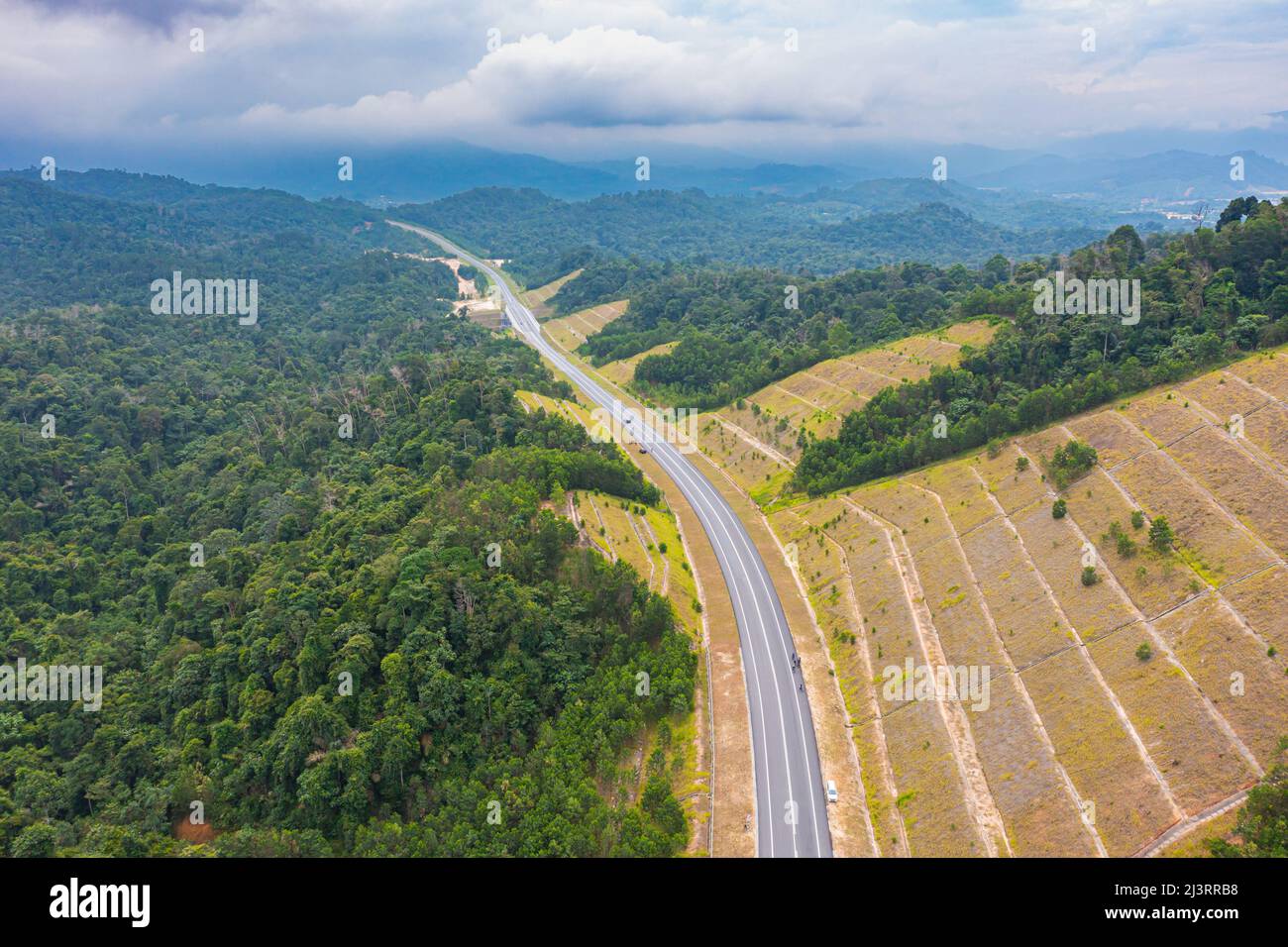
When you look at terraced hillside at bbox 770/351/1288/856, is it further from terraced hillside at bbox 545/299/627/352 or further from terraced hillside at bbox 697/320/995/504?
terraced hillside at bbox 545/299/627/352

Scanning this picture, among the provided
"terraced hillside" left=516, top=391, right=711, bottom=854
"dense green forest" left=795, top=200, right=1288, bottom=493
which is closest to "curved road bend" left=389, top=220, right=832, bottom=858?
"terraced hillside" left=516, top=391, right=711, bottom=854

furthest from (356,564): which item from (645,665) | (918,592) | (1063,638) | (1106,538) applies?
(1106,538)

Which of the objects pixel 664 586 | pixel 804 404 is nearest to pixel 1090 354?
pixel 804 404

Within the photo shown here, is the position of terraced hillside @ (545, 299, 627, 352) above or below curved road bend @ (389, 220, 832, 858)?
above

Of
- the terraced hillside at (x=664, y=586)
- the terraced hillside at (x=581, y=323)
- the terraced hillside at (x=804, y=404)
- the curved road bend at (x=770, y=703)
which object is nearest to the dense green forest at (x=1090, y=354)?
the terraced hillside at (x=804, y=404)

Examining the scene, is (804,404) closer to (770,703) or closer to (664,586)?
(664,586)

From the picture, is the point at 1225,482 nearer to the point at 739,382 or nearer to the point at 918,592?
the point at 918,592
